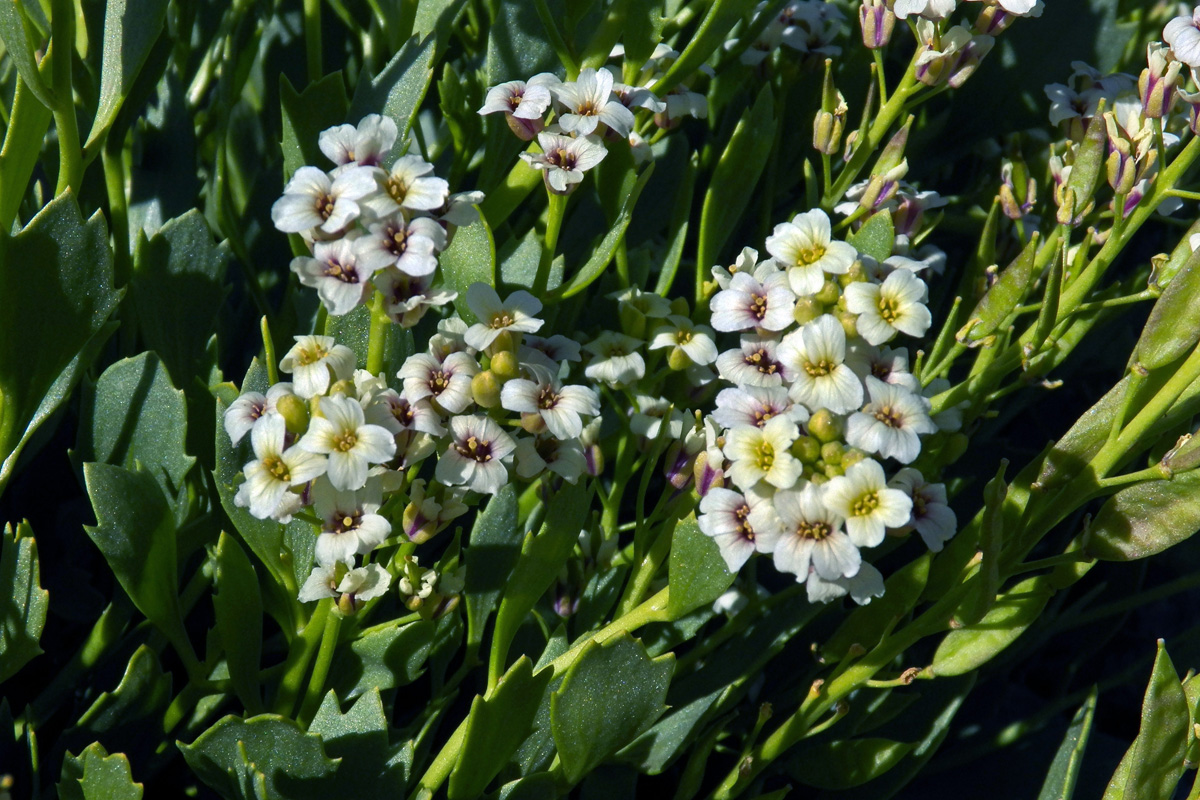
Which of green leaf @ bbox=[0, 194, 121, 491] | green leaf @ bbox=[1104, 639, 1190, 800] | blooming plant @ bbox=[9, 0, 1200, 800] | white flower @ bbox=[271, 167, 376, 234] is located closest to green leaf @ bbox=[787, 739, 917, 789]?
blooming plant @ bbox=[9, 0, 1200, 800]

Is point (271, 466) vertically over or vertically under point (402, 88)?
under

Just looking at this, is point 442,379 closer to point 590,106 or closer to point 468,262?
point 468,262

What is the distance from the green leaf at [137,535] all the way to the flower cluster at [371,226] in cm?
25

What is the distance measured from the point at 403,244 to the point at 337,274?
51 mm

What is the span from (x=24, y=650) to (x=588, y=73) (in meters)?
0.65

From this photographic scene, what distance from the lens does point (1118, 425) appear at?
82cm

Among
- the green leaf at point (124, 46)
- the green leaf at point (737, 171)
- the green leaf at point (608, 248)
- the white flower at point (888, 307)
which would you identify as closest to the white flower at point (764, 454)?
the white flower at point (888, 307)

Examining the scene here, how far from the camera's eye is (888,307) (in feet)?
2.60

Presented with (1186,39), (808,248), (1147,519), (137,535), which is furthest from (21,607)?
(1186,39)

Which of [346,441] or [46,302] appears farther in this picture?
[46,302]

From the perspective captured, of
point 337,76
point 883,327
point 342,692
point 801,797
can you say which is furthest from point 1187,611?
point 337,76

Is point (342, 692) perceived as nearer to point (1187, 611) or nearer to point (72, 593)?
point (72, 593)

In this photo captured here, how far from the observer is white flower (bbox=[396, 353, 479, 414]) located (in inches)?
29.8

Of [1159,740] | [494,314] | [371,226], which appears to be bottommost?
[1159,740]
